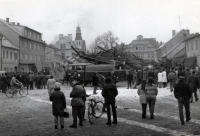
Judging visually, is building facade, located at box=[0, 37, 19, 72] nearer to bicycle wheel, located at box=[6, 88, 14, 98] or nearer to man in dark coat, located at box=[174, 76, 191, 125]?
bicycle wheel, located at box=[6, 88, 14, 98]

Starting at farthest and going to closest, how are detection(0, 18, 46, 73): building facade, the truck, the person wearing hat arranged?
detection(0, 18, 46, 73): building facade
the truck
the person wearing hat

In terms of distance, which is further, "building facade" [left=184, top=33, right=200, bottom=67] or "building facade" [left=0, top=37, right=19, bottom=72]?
"building facade" [left=0, top=37, right=19, bottom=72]

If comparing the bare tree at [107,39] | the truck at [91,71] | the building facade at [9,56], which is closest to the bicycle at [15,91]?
the truck at [91,71]

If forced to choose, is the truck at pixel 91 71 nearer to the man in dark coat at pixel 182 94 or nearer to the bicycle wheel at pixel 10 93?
the bicycle wheel at pixel 10 93

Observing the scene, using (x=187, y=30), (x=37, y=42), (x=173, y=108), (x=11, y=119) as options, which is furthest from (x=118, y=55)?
(x=187, y=30)

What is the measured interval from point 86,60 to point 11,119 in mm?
21930

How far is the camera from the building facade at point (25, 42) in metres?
47.8

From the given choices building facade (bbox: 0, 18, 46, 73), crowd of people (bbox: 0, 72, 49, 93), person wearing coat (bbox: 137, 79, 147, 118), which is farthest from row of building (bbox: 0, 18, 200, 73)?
person wearing coat (bbox: 137, 79, 147, 118)

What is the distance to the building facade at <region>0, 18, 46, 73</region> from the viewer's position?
4784 cm

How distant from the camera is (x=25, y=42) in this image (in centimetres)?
5103

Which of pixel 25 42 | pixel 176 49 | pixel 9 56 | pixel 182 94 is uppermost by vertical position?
pixel 25 42

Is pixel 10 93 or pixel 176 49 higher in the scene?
pixel 176 49

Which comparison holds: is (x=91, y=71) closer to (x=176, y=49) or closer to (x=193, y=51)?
(x=193, y=51)

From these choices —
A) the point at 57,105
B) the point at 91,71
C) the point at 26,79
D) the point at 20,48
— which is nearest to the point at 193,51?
the point at 91,71
